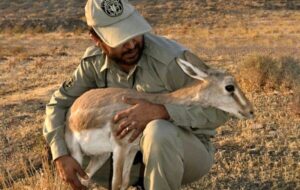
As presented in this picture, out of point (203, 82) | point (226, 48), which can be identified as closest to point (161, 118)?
point (203, 82)

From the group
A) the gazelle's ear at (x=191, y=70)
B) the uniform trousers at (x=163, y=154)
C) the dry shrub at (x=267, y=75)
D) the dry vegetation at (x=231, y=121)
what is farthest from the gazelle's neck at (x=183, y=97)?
the dry shrub at (x=267, y=75)

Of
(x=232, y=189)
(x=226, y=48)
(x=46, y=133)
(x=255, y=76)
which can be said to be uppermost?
(x=46, y=133)

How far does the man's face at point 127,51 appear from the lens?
484cm

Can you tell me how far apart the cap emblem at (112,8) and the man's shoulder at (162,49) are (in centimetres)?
41

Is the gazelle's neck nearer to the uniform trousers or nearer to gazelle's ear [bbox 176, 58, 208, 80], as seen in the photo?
gazelle's ear [bbox 176, 58, 208, 80]

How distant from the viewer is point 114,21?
15.8 ft

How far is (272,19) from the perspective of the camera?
140 feet

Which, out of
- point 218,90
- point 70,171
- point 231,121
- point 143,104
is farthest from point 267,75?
point 143,104

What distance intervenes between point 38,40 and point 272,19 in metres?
17.5

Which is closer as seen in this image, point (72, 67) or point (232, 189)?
point (232, 189)

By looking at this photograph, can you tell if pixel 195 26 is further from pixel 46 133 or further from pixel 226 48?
pixel 46 133

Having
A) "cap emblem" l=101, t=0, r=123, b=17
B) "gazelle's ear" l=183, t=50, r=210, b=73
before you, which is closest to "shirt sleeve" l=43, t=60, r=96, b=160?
"cap emblem" l=101, t=0, r=123, b=17

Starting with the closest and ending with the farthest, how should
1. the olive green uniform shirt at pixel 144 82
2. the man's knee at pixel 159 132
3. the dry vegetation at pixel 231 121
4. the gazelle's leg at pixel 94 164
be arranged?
the man's knee at pixel 159 132, the olive green uniform shirt at pixel 144 82, the gazelle's leg at pixel 94 164, the dry vegetation at pixel 231 121

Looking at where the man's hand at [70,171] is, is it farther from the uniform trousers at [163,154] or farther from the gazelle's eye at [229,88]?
the gazelle's eye at [229,88]
